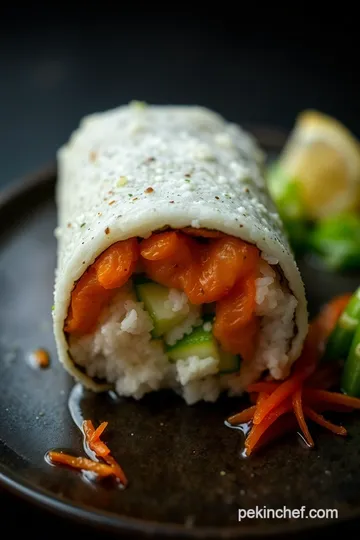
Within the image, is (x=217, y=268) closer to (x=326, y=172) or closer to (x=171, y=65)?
(x=326, y=172)

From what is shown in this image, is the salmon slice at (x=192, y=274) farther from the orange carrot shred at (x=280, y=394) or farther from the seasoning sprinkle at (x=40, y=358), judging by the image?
the seasoning sprinkle at (x=40, y=358)

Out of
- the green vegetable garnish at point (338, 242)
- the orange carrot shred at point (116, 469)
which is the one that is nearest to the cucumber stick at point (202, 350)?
the orange carrot shred at point (116, 469)

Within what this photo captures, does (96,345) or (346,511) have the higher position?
(96,345)

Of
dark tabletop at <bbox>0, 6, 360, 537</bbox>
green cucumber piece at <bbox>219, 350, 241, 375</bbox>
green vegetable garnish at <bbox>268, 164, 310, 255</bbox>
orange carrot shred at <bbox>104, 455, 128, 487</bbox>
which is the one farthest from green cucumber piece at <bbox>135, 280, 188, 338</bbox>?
dark tabletop at <bbox>0, 6, 360, 537</bbox>

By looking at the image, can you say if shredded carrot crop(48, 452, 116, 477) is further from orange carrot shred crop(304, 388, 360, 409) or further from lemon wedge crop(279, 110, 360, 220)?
lemon wedge crop(279, 110, 360, 220)

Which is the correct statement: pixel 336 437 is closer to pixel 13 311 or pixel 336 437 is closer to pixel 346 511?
pixel 346 511

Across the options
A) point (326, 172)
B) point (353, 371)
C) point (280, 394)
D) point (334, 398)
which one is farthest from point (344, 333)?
point (326, 172)

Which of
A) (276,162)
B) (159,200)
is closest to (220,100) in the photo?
(276,162)
